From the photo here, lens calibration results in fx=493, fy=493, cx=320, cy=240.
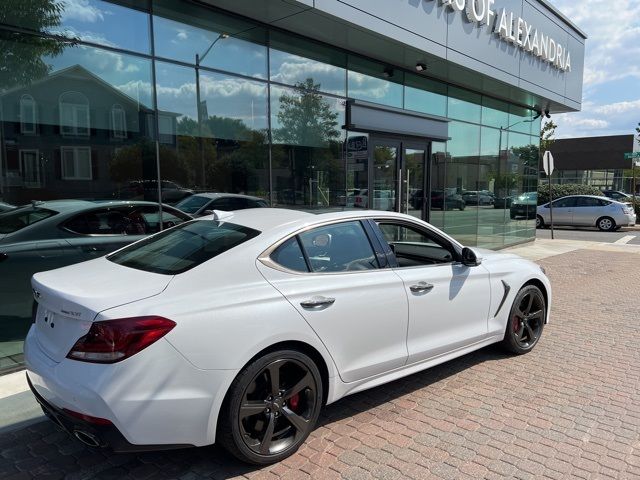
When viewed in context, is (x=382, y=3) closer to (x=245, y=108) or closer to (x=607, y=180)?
(x=245, y=108)

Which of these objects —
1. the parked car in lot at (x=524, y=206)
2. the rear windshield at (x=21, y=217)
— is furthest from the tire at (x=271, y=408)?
the parked car in lot at (x=524, y=206)

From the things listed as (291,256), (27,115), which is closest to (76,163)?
(27,115)

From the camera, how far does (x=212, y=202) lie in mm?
7148

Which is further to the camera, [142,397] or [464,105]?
[464,105]

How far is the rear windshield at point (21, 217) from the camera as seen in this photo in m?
5.29

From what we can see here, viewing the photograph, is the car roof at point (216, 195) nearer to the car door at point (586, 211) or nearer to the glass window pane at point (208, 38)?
the glass window pane at point (208, 38)

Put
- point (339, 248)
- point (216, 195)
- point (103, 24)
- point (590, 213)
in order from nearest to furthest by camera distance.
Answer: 1. point (339, 248)
2. point (103, 24)
3. point (216, 195)
4. point (590, 213)

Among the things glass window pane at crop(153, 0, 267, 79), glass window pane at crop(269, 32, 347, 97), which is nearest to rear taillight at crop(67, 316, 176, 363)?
glass window pane at crop(153, 0, 267, 79)

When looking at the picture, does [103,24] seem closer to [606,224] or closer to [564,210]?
[564,210]

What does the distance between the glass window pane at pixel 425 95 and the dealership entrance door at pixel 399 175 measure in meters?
0.77

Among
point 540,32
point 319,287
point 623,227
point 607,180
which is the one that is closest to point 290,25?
point 319,287

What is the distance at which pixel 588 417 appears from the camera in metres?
3.80

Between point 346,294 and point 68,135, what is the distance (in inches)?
165

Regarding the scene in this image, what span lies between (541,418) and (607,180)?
62372mm
